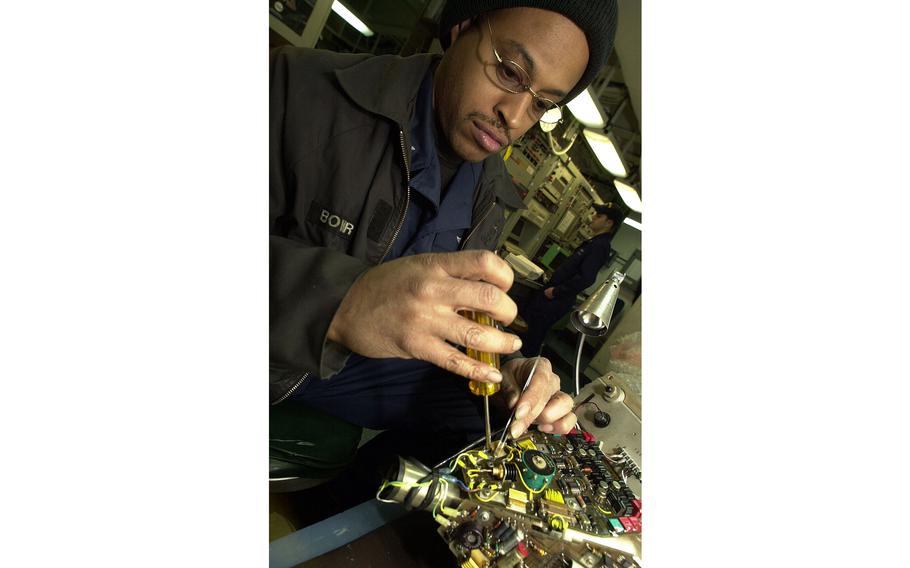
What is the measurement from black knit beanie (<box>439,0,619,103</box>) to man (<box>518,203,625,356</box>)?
242 mm

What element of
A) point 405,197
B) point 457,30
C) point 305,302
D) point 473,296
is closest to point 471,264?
point 473,296

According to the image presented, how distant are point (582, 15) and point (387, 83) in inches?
13.6

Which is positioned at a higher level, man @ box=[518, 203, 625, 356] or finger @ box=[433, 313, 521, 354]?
man @ box=[518, 203, 625, 356]

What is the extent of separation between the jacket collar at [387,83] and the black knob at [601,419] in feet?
2.61

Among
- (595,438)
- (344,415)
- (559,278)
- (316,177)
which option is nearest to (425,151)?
(316,177)

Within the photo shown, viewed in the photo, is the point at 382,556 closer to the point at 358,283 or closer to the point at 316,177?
the point at 358,283

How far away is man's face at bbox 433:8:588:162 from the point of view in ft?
1.88

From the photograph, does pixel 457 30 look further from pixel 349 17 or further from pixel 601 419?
pixel 601 419

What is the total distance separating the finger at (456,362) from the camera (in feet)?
1.13

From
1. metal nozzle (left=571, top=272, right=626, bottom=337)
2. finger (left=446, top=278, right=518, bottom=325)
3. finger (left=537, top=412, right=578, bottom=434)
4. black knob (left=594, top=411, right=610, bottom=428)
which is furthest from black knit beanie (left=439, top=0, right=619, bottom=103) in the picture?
black knob (left=594, top=411, right=610, bottom=428)

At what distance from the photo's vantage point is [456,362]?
1.17 feet

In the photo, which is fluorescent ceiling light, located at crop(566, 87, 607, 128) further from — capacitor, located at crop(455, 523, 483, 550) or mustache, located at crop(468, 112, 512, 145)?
capacitor, located at crop(455, 523, 483, 550)
